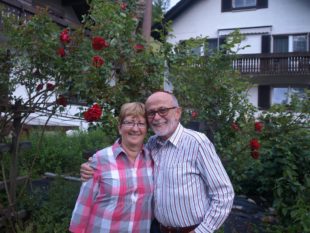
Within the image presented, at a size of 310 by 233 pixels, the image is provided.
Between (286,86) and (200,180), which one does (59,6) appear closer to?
(286,86)

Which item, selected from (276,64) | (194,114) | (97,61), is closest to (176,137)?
(97,61)

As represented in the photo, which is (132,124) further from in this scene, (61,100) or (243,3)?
(243,3)

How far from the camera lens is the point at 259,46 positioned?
1956 centimetres

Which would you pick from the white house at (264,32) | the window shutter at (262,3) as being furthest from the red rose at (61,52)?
the window shutter at (262,3)

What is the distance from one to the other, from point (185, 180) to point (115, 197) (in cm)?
A: 43

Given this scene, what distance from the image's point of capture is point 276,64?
18.4m

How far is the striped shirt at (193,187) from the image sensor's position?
2293mm

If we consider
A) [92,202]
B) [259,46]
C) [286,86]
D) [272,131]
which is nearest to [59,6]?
[259,46]

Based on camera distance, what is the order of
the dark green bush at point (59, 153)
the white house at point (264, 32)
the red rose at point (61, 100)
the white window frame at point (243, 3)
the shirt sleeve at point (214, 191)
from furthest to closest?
1. the white window frame at point (243, 3)
2. the white house at point (264, 32)
3. the dark green bush at point (59, 153)
4. the red rose at point (61, 100)
5. the shirt sleeve at point (214, 191)

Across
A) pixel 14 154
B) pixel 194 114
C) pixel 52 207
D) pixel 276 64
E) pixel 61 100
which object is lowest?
pixel 52 207

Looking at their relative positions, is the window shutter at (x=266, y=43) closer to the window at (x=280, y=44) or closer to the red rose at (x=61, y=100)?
the window at (x=280, y=44)

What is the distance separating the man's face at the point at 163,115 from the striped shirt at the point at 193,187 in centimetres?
7

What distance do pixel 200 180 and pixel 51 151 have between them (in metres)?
5.57

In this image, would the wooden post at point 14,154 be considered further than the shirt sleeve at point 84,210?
Yes
